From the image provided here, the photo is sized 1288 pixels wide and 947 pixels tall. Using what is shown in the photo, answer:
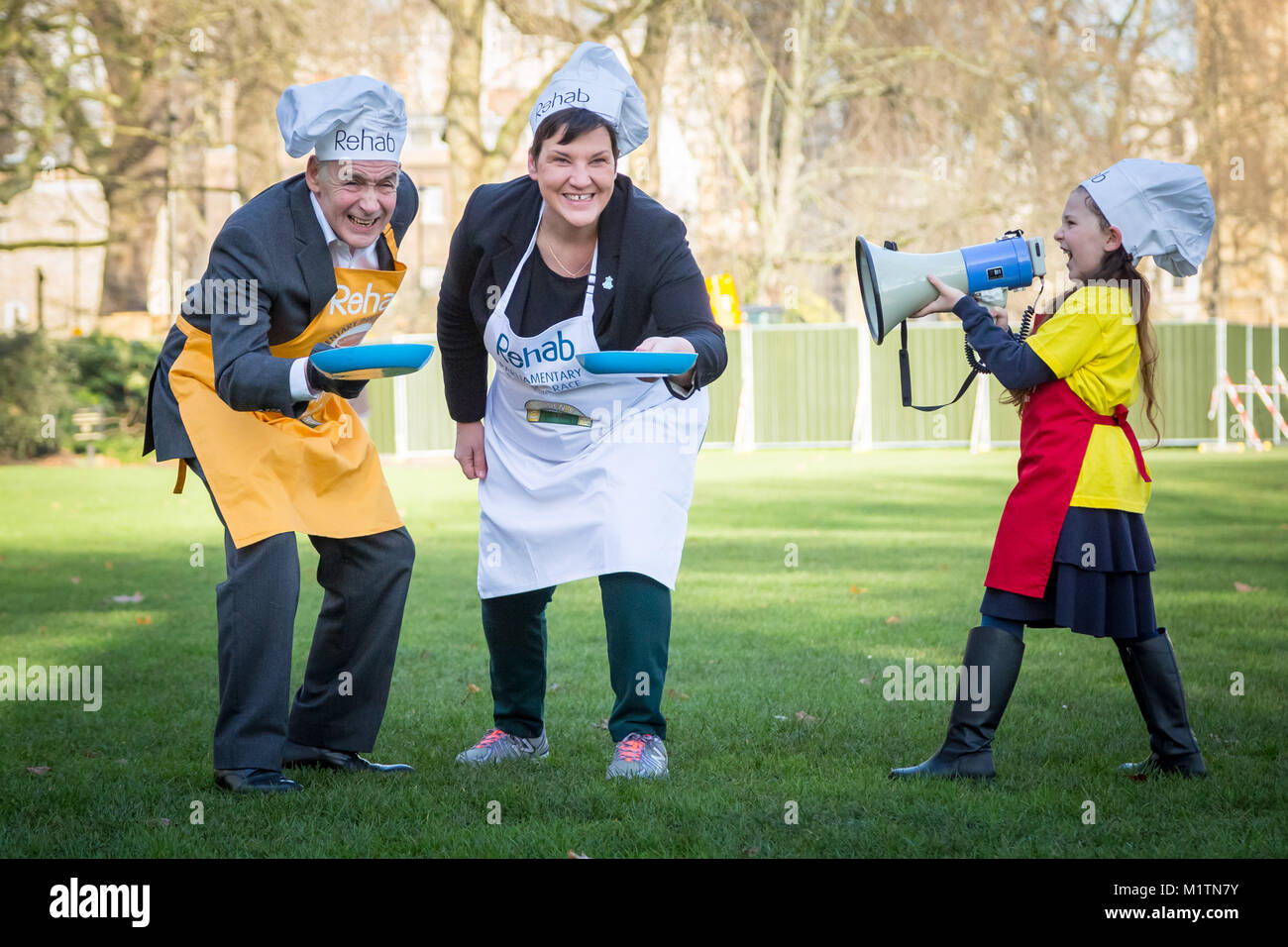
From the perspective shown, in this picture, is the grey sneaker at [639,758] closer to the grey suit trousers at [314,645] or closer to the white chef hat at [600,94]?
the grey suit trousers at [314,645]

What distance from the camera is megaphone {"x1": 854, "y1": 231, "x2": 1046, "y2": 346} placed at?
179 inches

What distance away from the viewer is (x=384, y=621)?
4812mm

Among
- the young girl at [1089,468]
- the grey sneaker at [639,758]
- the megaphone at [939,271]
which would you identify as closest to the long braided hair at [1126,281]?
the young girl at [1089,468]

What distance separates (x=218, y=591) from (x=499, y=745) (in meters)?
1.09

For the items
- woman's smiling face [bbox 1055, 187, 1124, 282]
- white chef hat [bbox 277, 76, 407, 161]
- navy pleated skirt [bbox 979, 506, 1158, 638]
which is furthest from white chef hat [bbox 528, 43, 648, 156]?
navy pleated skirt [bbox 979, 506, 1158, 638]

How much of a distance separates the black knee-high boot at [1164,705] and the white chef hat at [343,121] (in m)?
2.86

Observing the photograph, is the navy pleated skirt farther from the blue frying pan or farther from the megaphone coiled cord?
the blue frying pan

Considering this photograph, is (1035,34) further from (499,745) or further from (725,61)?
(499,745)

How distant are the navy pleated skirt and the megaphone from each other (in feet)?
2.58

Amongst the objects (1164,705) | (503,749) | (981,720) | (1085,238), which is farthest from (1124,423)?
(503,749)

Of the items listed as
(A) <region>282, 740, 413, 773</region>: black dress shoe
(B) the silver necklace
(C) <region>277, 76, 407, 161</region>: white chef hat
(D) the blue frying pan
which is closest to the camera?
(D) the blue frying pan

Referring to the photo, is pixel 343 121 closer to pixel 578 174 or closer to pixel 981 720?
pixel 578 174

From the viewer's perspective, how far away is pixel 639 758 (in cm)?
455

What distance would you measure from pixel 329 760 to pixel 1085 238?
3.05 metres
